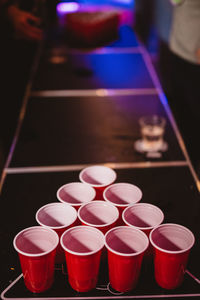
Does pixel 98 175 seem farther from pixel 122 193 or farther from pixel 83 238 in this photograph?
pixel 83 238

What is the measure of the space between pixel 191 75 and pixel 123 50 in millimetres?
951

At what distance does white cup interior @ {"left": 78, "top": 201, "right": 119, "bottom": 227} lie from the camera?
985 millimetres

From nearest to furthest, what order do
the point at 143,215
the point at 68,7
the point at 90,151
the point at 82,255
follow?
the point at 82,255 < the point at 143,215 < the point at 90,151 < the point at 68,7

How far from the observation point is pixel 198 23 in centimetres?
187

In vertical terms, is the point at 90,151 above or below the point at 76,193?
below

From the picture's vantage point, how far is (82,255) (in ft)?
2.69

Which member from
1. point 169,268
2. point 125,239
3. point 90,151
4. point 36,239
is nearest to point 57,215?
point 36,239

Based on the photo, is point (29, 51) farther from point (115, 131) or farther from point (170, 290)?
point (170, 290)

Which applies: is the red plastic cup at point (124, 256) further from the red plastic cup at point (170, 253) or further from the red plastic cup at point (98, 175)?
the red plastic cup at point (98, 175)

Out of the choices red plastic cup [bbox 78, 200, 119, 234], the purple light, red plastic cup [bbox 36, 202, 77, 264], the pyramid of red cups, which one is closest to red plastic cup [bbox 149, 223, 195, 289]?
the pyramid of red cups

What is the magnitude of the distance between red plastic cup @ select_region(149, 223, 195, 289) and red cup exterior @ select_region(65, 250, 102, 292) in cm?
15

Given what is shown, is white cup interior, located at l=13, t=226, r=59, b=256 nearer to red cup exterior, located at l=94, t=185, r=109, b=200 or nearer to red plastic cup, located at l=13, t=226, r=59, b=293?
red plastic cup, located at l=13, t=226, r=59, b=293

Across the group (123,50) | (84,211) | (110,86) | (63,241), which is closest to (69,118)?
(110,86)

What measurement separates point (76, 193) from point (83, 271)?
0.28 m
